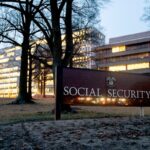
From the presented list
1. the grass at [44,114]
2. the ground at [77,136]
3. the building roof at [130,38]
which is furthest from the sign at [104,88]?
the building roof at [130,38]

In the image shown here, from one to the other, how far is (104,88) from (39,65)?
3376cm

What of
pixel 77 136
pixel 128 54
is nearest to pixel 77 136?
pixel 77 136

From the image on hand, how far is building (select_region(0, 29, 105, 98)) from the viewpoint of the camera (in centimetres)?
3692

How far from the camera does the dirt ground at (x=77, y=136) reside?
27.2 feet

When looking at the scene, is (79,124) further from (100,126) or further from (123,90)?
(123,90)

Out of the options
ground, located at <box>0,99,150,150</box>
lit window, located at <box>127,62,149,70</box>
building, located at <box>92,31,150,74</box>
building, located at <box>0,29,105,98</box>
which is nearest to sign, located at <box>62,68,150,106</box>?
ground, located at <box>0,99,150,150</box>

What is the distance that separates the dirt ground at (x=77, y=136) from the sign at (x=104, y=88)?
3.17 metres

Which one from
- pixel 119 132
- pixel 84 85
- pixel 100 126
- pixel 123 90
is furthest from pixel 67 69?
pixel 119 132

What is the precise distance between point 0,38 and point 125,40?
275 feet

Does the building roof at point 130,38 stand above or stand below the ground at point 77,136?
above

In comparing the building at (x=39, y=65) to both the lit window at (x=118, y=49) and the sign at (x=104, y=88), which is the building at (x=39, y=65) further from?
the lit window at (x=118, y=49)

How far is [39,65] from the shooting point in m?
48.7

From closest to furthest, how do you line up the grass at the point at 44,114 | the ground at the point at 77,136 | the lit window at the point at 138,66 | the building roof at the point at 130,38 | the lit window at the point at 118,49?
the ground at the point at 77,136
the grass at the point at 44,114
the lit window at the point at 138,66
the building roof at the point at 130,38
the lit window at the point at 118,49

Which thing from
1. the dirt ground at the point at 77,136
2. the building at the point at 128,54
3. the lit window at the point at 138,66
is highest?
the building at the point at 128,54
